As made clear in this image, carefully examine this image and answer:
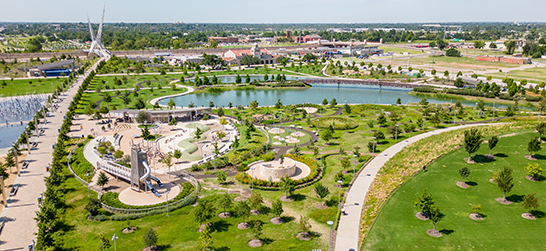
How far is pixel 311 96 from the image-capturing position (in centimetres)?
9231

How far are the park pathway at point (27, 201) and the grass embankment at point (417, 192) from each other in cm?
2775

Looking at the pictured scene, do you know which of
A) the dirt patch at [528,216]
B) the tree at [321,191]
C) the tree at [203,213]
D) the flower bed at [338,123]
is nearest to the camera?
the tree at [203,213]

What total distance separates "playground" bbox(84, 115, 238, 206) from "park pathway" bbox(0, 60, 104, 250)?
565cm

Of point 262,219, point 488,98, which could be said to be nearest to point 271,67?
point 488,98

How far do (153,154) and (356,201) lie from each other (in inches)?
1067

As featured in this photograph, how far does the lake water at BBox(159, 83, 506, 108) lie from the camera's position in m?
86.1

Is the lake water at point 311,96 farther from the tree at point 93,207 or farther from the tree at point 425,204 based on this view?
the tree at point 425,204

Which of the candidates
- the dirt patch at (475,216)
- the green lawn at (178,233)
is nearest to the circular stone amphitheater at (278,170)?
the green lawn at (178,233)

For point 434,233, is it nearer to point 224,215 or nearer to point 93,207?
point 224,215

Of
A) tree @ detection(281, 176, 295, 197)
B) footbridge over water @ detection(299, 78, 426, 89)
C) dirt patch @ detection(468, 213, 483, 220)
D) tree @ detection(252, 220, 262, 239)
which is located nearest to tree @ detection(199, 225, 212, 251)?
tree @ detection(252, 220, 262, 239)

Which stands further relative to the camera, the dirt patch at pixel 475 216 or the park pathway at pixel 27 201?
the dirt patch at pixel 475 216

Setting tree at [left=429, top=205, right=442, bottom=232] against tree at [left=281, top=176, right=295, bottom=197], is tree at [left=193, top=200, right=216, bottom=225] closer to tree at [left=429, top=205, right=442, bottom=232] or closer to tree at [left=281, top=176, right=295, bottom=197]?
tree at [left=281, top=176, right=295, bottom=197]

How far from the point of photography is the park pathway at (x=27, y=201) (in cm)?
3058

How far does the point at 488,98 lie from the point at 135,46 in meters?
150
